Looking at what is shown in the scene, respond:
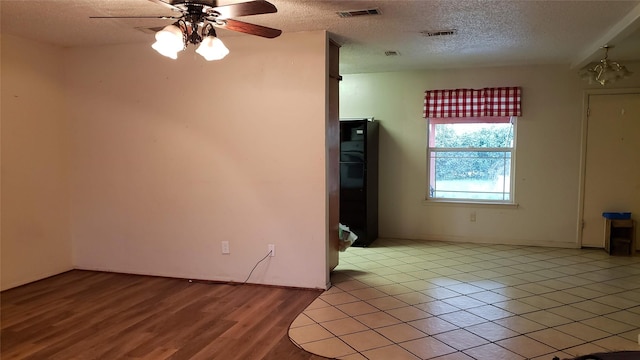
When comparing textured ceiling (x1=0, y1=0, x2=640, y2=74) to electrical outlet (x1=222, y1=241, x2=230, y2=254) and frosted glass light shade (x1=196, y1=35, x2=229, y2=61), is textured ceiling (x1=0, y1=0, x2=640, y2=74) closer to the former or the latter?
frosted glass light shade (x1=196, y1=35, x2=229, y2=61)

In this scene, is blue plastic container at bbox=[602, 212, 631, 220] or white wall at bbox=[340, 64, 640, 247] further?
white wall at bbox=[340, 64, 640, 247]

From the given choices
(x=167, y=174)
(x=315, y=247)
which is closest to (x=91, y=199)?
(x=167, y=174)

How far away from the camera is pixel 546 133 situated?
5441mm

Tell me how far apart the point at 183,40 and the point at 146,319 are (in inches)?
79.6

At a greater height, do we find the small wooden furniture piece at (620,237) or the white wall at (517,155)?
the white wall at (517,155)

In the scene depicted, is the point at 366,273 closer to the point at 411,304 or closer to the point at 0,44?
the point at 411,304

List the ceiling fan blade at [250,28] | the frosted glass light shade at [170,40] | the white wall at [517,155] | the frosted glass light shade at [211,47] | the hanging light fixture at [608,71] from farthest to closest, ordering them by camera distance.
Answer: the white wall at [517,155] → the hanging light fixture at [608,71] → the ceiling fan blade at [250,28] → the frosted glass light shade at [211,47] → the frosted glass light shade at [170,40]

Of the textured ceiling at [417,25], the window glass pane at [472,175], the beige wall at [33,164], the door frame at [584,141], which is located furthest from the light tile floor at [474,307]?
the beige wall at [33,164]

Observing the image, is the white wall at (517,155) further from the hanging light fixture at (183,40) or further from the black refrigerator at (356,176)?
the hanging light fixture at (183,40)

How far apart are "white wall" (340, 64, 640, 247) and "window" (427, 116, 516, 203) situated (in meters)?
0.13

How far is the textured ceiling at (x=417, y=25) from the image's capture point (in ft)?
9.98

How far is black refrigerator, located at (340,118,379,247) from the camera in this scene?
17.7 feet

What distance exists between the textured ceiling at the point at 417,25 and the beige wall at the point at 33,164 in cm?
28

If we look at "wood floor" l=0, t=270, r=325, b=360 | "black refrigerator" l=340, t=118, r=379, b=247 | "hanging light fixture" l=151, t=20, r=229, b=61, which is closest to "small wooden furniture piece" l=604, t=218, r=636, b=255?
"black refrigerator" l=340, t=118, r=379, b=247
